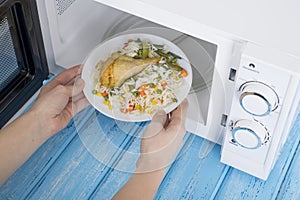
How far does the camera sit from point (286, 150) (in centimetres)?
118

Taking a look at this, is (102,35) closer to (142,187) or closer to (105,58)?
(105,58)

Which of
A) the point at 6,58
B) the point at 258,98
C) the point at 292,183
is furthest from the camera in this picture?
the point at 292,183

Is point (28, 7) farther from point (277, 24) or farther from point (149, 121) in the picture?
point (277, 24)

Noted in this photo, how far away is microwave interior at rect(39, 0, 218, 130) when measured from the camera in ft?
3.33

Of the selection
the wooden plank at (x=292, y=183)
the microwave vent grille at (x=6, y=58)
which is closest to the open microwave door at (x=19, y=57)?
the microwave vent grille at (x=6, y=58)

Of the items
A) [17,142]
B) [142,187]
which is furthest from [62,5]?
[142,187]

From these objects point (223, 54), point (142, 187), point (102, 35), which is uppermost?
point (223, 54)

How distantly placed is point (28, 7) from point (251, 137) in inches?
18.1

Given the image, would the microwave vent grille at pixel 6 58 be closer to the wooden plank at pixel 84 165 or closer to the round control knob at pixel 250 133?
the wooden plank at pixel 84 165

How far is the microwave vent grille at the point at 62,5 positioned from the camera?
106 cm

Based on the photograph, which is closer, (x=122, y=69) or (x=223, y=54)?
(x=223, y=54)

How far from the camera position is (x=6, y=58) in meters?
0.99

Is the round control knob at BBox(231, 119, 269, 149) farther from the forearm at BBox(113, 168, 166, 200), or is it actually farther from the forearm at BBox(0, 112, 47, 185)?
the forearm at BBox(0, 112, 47, 185)

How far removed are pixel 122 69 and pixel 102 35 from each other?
0.48ft
